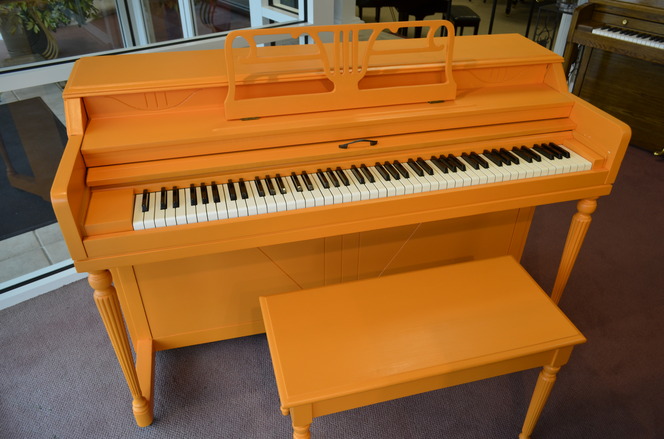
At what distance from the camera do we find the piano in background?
347 centimetres

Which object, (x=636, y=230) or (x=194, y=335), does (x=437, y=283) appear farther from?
(x=636, y=230)

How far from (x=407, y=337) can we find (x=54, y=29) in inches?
87.4

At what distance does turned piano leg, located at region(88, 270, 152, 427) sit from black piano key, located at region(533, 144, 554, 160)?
156 cm

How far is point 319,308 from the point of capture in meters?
1.62

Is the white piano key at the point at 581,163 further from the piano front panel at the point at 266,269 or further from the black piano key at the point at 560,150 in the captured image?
the piano front panel at the point at 266,269

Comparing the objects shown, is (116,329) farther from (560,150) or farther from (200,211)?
(560,150)

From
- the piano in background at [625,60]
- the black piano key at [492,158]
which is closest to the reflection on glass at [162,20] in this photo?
the black piano key at [492,158]

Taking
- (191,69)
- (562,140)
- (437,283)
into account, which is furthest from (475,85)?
(191,69)

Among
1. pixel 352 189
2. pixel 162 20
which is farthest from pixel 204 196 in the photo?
pixel 162 20

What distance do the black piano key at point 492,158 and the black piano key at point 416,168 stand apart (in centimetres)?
28

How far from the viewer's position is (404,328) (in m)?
1.55

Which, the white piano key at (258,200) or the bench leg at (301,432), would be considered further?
the white piano key at (258,200)

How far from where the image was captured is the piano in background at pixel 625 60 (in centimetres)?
347

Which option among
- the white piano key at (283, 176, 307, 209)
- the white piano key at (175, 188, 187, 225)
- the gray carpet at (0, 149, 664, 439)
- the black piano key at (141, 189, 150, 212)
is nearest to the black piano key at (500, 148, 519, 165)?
the white piano key at (283, 176, 307, 209)
